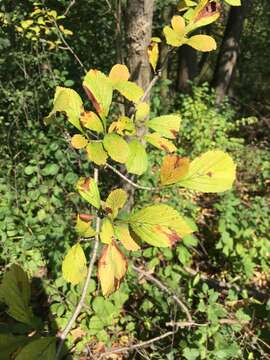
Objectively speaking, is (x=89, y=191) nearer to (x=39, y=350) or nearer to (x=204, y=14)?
(x=39, y=350)

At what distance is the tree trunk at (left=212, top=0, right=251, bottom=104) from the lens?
20.0 feet

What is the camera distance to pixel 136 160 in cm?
83

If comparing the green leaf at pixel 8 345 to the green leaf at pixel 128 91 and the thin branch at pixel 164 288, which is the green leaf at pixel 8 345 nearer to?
the green leaf at pixel 128 91

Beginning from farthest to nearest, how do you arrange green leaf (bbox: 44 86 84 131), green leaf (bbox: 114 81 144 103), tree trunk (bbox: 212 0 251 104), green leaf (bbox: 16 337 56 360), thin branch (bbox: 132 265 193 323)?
tree trunk (bbox: 212 0 251 104) < thin branch (bbox: 132 265 193 323) < green leaf (bbox: 114 81 144 103) < green leaf (bbox: 44 86 84 131) < green leaf (bbox: 16 337 56 360)

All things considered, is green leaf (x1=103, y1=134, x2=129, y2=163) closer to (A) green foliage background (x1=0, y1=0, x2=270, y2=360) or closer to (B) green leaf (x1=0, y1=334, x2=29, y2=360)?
(B) green leaf (x1=0, y1=334, x2=29, y2=360)

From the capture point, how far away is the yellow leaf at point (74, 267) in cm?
71

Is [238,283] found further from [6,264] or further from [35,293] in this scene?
[6,264]

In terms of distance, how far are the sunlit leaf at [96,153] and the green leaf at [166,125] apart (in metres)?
0.18

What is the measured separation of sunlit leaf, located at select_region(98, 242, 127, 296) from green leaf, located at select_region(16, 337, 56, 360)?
0.13 metres

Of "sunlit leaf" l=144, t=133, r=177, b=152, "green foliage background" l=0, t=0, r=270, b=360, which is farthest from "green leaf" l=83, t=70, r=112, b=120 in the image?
"green foliage background" l=0, t=0, r=270, b=360

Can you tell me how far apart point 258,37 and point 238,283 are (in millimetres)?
7999

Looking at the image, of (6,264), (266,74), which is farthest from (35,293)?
(266,74)

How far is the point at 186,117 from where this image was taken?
521cm

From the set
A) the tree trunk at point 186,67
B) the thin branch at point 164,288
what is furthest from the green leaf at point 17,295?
the tree trunk at point 186,67
